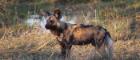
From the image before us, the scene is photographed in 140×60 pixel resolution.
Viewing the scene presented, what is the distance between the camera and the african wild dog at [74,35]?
25.3 ft

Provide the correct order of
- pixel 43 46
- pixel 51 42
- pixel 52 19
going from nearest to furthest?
pixel 52 19 < pixel 43 46 < pixel 51 42

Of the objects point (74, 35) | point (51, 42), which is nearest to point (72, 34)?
point (74, 35)

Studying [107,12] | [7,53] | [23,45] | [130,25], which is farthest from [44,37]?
[107,12]

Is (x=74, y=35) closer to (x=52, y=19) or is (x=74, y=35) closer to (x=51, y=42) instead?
(x=52, y=19)

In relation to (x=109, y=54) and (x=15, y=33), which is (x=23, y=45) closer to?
(x=15, y=33)

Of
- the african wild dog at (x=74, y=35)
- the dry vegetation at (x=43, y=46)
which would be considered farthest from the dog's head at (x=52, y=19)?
the dry vegetation at (x=43, y=46)

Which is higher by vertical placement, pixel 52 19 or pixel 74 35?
pixel 52 19

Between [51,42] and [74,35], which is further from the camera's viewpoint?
[51,42]

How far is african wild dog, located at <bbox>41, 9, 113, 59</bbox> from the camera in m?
7.73

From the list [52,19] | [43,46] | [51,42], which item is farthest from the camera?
[51,42]

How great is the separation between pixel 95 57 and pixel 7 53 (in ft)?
5.53

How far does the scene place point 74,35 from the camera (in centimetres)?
781

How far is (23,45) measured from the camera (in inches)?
375

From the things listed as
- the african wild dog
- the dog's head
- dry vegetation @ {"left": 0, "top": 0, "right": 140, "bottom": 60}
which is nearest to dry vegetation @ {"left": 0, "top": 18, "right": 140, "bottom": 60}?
dry vegetation @ {"left": 0, "top": 0, "right": 140, "bottom": 60}
